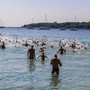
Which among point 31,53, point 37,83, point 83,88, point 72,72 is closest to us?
point 83,88

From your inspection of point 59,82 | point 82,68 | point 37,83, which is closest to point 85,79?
point 59,82

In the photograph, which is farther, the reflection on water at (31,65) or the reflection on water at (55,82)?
the reflection on water at (31,65)

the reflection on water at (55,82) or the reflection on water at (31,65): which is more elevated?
the reflection on water at (31,65)

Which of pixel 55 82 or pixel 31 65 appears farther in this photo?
pixel 31 65

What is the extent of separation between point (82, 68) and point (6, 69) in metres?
7.06

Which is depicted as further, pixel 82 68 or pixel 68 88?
pixel 82 68

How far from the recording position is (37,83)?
74.4ft

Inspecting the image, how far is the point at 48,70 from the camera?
28.6m

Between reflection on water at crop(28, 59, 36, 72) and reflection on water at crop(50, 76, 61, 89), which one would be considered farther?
reflection on water at crop(28, 59, 36, 72)

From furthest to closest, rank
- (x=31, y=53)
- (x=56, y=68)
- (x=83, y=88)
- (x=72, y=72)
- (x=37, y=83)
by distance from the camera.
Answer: (x=31, y=53)
(x=72, y=72)
(x=56, y=68)
(x=37, y=83)
(x=83, y=88)

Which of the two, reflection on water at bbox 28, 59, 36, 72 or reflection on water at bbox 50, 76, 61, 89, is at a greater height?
reflection on water at bbox 28, 59, 36, 72

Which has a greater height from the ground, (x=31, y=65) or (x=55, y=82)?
(x=31, y=65)

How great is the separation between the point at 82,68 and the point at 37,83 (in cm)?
872

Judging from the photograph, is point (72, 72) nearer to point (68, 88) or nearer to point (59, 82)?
point (59, 82)
